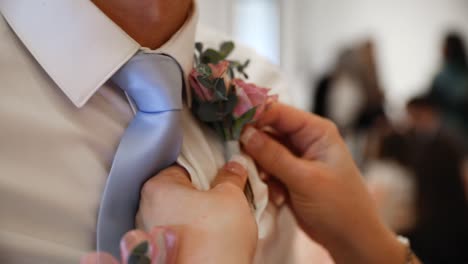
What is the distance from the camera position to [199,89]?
2.14ft

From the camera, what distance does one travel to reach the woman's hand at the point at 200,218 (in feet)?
1.69

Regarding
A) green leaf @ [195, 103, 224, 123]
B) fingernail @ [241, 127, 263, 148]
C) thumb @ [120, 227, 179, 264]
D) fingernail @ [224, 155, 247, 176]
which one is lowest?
fingernail @ [224, 155, 247, 176]

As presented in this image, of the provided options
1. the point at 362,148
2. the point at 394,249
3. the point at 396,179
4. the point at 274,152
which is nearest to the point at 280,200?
the point at 274,152

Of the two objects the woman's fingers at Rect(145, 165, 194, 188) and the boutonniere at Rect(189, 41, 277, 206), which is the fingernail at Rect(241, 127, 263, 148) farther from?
the woman's fingers at Rect(145, 165, 194, 188)

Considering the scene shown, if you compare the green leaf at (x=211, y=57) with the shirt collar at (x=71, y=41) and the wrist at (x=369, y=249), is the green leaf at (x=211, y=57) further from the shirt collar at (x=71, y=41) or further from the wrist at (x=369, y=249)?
the wrist at (x=369, y=249)

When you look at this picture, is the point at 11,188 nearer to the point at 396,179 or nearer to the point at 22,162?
the point at 22,162

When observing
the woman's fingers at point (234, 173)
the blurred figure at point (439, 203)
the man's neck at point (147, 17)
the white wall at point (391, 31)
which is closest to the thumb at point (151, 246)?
the woman's fingers at point (234, 173)

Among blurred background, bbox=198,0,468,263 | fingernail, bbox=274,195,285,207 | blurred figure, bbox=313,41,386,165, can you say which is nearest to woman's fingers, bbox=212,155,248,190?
fingernail, bbox=274,195,285,207

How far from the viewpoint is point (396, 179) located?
1.92 metres

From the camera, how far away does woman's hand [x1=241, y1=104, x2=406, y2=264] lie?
767 millimetres

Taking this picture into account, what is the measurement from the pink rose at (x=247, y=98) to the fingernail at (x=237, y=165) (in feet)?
0.17

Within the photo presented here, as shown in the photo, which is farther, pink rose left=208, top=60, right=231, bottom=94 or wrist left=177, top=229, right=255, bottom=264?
pink rose left=208, top=60, right=231, bottom=94

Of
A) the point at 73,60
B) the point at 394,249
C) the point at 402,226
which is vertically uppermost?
the point at 73,60

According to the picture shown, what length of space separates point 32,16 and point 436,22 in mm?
4514
